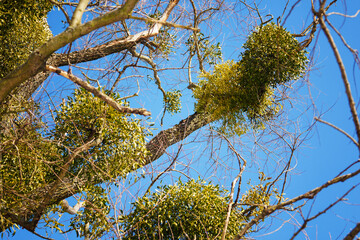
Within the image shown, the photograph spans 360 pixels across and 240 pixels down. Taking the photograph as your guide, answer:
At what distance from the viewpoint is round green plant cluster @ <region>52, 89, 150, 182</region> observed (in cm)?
388

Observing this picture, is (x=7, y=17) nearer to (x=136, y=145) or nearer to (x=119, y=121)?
(x=119, y=121)

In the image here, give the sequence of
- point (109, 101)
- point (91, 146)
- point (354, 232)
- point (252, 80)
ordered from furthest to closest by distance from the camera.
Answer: point (252, 80) < point (91, 146) < point (109, 101) < point (354, 232)

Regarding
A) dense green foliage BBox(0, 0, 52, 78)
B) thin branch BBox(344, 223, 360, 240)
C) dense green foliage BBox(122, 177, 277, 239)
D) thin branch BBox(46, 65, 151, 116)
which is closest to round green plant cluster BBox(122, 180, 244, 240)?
dense green foliage BBox(122, 177, 277, 239)

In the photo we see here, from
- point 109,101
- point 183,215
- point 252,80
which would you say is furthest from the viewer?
point 252,80

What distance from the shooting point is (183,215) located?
3160 millimetres

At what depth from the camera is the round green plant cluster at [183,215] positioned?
3096 mm

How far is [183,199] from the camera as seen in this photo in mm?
3254

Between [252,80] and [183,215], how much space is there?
236 cm

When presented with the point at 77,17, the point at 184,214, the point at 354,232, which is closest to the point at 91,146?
the point at 184,214

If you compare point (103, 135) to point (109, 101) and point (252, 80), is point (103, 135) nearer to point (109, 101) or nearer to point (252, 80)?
point (109, 101)

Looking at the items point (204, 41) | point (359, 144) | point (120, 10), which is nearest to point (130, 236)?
point (120, 10)

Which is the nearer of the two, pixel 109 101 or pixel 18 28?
pixel 109 101

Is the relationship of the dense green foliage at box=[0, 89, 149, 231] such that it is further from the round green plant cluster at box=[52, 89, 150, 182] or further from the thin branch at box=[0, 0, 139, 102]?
the thin branch at box=[0, 0, 139, 102]

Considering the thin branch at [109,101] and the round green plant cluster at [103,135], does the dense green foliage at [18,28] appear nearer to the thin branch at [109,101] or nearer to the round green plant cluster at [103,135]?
the round green plant cluster at [103,135]
